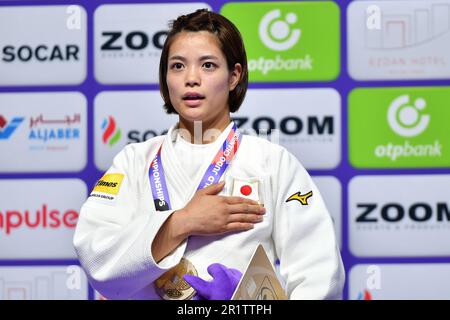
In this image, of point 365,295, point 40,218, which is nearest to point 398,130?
point 365,295

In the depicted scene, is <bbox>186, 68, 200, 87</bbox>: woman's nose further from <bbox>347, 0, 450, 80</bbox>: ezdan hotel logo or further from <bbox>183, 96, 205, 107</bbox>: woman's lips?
<bbox>347, 0, 450, 80</bbox>: ezdan hotel logo

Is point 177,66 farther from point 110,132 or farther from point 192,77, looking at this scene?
point 110,132

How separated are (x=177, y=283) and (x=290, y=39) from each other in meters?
1.26

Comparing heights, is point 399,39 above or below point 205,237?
above

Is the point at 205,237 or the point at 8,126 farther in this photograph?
the point at 8,126

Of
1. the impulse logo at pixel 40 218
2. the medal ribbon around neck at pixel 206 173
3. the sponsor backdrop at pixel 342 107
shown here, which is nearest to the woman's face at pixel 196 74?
the medal ribbon around neck at pixel 206 173

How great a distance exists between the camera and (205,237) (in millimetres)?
2047

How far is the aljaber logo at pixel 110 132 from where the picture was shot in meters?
2.99

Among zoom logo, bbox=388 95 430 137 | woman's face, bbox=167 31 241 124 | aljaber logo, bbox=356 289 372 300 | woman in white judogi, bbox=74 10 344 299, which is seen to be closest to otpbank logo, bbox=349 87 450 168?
zoom logo, bbox=388 95 430 137

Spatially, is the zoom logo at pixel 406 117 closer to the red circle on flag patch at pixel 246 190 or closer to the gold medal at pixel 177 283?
the red circle on flag patch at pixel 246 190

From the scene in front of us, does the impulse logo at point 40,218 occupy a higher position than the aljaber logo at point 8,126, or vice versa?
the aljaber logo at point 8,126

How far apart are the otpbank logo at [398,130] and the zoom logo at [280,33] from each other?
1.06 feet
